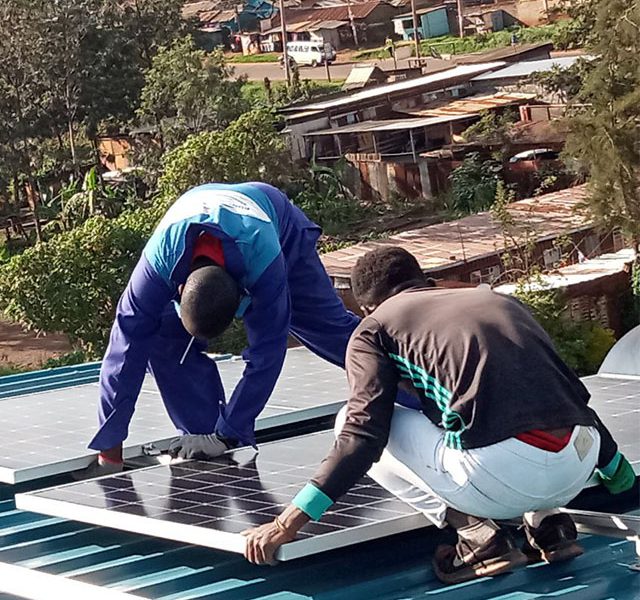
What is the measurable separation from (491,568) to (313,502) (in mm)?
716

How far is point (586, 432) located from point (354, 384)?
0.79m

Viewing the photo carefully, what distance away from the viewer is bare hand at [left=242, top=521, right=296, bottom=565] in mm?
4359

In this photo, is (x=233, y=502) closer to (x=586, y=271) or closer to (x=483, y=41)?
(x=586, y=271)

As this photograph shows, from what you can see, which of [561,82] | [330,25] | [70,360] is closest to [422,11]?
[330,25]

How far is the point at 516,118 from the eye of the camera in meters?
33.2

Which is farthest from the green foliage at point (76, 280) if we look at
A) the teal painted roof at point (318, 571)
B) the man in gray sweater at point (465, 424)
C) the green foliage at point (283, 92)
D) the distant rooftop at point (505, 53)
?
the distant rooftop at point (505, 53)

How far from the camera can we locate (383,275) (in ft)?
15.1

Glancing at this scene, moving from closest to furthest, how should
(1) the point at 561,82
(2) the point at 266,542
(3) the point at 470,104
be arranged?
1. (2) the point at 266,542
2. (1) the point at 561,82
3. (3) the point at 470,104

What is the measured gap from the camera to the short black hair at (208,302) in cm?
525

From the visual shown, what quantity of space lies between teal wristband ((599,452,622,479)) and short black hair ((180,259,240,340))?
63.3 inches

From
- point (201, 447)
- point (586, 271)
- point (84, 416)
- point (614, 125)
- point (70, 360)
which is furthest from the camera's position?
point (70, 360)

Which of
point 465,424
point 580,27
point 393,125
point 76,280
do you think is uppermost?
point 465,424

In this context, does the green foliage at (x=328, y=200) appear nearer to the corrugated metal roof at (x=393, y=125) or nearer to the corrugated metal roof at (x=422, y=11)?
the corrugated metal roof at (x=393, y=125)

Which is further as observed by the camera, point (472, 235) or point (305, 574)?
point (472, 235)
